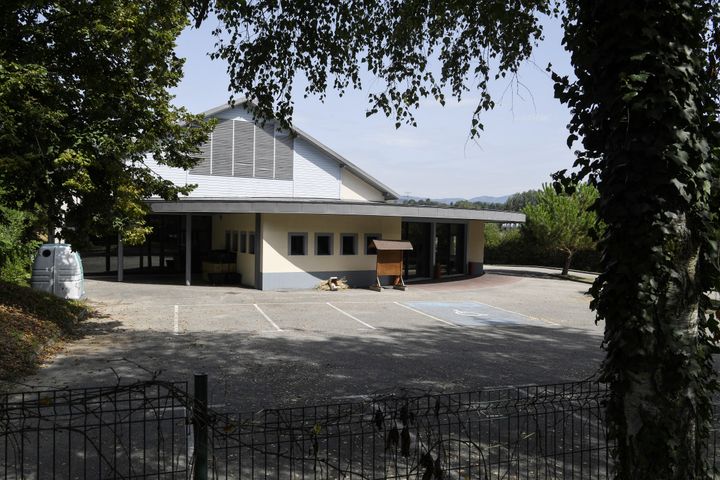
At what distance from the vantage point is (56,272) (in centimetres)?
1683

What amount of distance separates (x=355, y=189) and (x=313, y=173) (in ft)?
9.35

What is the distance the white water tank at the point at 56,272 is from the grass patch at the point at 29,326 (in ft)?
6.99

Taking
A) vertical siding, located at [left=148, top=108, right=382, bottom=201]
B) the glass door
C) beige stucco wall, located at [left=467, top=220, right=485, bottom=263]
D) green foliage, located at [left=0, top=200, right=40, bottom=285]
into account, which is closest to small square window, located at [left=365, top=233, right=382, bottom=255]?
the glass door

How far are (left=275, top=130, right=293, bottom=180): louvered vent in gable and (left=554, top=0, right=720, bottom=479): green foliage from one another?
25636 millimetres

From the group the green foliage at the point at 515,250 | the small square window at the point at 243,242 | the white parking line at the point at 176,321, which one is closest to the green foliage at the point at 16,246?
the white parking line at the point at 176,321

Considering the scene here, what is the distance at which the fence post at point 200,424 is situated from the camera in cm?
335

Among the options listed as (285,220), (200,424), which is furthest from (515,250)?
(200,424)

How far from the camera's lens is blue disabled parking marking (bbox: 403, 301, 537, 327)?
625 inches

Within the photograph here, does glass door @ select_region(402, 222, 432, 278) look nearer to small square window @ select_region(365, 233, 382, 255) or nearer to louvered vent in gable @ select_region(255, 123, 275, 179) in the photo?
small square window @ select_region(365, 233, 382, 255)

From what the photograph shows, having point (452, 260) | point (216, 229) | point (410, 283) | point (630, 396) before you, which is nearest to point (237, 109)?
point (216, 229)

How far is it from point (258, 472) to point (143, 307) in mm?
13224

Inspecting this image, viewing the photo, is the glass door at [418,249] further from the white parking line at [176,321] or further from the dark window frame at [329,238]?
the white parking line at [176,321]

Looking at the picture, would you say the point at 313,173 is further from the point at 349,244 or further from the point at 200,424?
the point at 200,424

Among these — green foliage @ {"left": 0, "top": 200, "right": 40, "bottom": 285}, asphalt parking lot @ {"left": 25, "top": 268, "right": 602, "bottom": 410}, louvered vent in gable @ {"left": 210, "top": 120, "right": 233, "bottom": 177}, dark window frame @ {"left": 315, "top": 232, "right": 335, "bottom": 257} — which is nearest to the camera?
asphalt parking lot @ {"left": 25, "top": 268, "right": 602, "bottom": 410}
